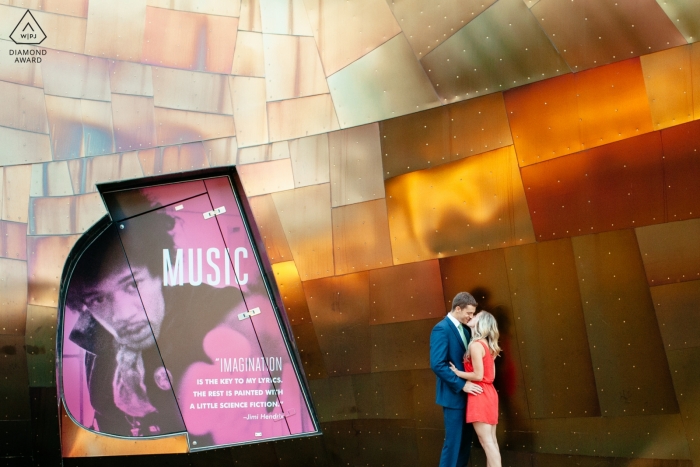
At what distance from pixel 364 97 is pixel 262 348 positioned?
2237 millimetres

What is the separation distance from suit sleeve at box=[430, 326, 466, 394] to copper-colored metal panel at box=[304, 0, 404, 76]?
90.2 inches

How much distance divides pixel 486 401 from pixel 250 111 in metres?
3.03

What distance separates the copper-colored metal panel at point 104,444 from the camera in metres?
6.38

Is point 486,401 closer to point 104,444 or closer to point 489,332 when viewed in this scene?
point 489,332

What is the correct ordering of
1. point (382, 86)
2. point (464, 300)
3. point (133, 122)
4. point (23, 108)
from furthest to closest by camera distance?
point (23, 108), point (133, 122), point (382, 86), point (464, 300)

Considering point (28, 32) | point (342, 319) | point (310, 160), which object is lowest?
point (342, 319)

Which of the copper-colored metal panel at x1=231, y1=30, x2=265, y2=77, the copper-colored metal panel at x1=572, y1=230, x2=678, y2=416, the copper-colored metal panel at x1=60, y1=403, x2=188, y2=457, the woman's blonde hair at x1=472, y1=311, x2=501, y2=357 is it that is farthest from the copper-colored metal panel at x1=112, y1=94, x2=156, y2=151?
the copper-colored metal panel at x1=572, y1=230, x2=678, y2=416

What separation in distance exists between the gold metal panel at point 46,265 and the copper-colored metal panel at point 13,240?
69mm

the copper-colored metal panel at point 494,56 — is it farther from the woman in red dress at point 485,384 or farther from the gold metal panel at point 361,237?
the woman in red dress at point 485,384

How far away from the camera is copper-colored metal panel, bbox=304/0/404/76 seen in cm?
592

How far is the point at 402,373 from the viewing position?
5719 mm

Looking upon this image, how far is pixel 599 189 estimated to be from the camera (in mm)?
5020

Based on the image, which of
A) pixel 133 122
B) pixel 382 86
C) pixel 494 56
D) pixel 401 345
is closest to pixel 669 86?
pixel 494 56

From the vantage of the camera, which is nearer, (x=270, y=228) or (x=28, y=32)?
(x=270, y=228)
